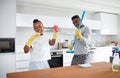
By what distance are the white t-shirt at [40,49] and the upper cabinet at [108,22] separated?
127 inches

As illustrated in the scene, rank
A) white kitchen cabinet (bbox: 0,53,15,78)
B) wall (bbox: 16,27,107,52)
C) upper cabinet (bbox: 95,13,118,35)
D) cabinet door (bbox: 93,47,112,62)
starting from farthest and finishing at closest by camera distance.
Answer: upper cabinet (bbox: 95,13,118,35) → cabinet door (bbox: 93,47,112,62) → wall (bbox: 16,27,107,52) → white kitchen cabinet (bbox: 0,53,15,78)

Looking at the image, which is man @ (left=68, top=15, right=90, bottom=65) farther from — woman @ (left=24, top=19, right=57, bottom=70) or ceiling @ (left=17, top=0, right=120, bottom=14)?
ceiling @ (left=17, top=0, right=120, bottom=14)

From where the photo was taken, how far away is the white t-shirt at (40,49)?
72.2 inches

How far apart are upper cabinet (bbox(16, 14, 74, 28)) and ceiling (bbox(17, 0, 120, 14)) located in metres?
0.38

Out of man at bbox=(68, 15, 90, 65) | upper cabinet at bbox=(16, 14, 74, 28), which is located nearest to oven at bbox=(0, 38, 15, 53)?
upper cabinet at bbox=(16, 14, 74, 28)

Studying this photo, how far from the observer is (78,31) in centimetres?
200

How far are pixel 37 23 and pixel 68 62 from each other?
2.02 meters

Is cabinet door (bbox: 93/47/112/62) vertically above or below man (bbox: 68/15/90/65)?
below

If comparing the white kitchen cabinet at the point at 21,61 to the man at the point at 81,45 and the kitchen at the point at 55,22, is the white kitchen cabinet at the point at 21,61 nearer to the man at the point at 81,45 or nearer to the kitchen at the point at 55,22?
the kitchen at the point at 55,22

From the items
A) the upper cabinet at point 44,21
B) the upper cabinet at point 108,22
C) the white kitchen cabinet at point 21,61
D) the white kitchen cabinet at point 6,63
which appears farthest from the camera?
the upper cabinet at point 108,22

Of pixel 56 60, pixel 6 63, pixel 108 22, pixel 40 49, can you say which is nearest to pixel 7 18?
pixel 6 63

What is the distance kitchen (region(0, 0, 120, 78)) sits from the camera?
2908 millimetres

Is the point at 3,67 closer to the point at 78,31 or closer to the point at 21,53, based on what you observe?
the point at 21,53

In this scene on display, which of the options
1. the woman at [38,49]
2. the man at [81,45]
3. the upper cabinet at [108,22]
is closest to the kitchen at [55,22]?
the upper cabinet at [108,22]
